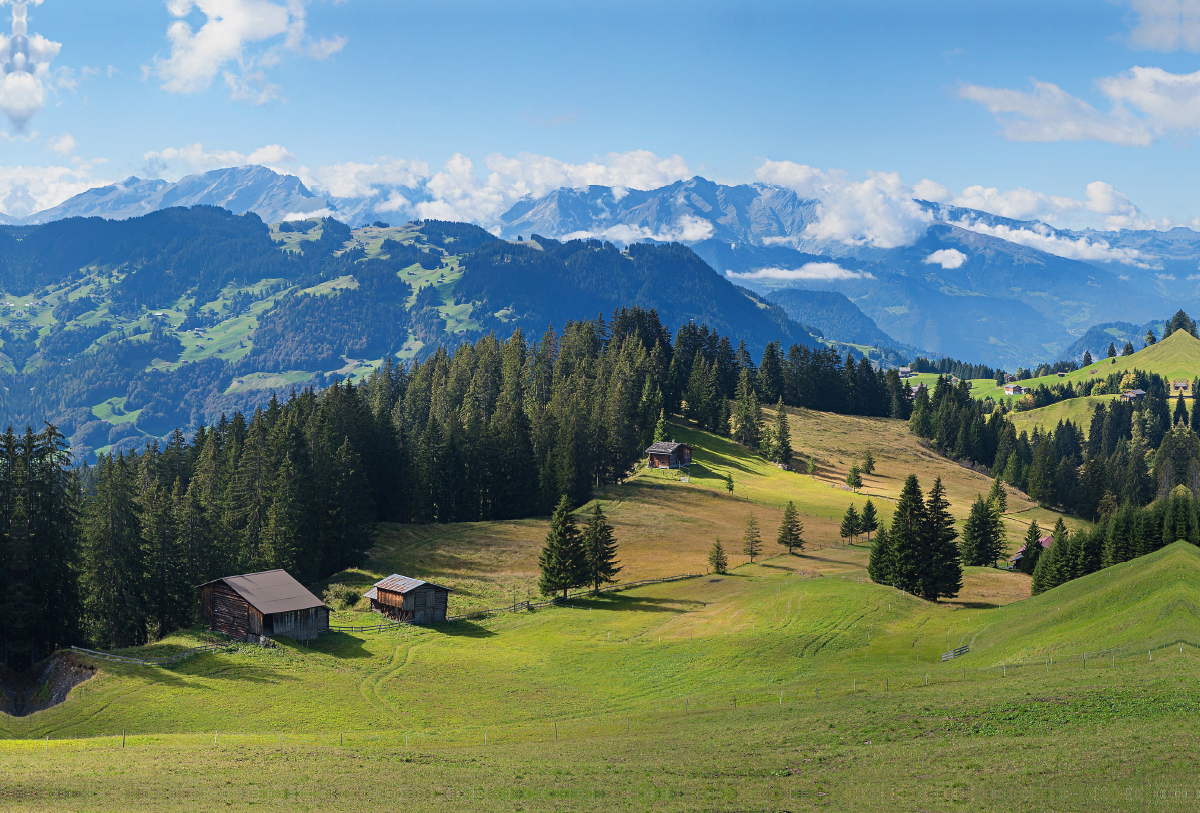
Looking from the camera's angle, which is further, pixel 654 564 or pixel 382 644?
pixel 654 564

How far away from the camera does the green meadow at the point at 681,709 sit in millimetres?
30797

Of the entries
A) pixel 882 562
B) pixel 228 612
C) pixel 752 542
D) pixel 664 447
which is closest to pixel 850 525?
pixel 752 542

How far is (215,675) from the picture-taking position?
178 feet

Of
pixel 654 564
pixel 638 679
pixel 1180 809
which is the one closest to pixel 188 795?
pixel 638 679

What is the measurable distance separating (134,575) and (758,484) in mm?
96212

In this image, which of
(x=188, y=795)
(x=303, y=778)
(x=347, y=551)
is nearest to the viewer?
(x=188, y=795)

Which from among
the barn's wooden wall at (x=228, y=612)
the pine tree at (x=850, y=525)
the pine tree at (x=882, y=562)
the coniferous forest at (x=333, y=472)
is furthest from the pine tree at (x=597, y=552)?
the pine tree at (x=850, y=525)

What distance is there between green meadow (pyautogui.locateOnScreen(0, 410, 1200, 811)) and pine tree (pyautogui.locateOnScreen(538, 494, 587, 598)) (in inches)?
107

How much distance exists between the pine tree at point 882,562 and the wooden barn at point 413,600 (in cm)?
4047

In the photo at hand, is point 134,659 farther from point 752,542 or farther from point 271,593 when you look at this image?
point 752,542

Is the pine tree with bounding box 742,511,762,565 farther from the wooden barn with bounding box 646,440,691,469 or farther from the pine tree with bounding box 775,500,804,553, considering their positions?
the wooden barn with bounding box 646,440,691,469

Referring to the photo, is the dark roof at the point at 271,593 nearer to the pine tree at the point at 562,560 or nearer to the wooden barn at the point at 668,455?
the pine tree at the point at 562,560

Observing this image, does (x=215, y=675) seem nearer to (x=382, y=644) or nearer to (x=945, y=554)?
(x=382, y=644)

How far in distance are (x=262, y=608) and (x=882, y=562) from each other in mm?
55002
